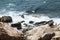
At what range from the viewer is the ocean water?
32631 millimetres

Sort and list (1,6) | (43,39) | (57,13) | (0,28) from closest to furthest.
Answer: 1. (0,28)
2. (43,39)
3. (57,13)
4. (1,6)

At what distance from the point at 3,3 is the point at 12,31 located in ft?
101

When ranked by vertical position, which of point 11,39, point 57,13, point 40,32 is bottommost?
point 57,13

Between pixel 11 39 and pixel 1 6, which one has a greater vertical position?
pixel 11 39

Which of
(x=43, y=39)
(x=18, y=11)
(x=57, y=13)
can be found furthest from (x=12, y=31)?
(x=18, y=11)

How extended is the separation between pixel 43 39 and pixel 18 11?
78.6 feet

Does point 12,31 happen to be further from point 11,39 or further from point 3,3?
point 3,3

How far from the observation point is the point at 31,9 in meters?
38.2

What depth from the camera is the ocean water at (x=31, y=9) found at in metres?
32.6

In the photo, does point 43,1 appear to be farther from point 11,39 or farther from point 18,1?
point 11,39

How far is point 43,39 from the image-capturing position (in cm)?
1380

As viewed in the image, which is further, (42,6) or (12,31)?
(42,6)

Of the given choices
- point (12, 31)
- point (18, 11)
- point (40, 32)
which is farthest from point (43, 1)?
point (12, 31)

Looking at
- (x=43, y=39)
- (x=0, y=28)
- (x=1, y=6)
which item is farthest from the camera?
(x=1, y=6)
